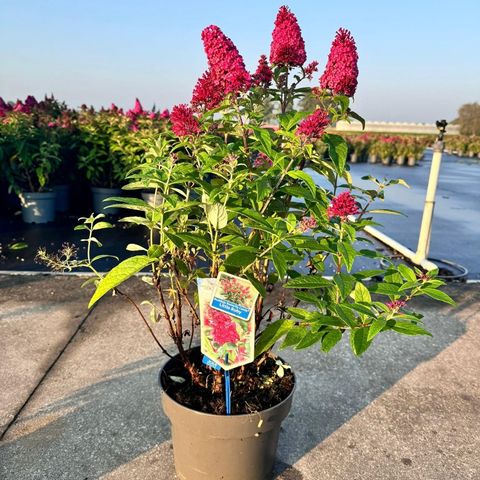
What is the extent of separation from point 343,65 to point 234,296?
934 mm

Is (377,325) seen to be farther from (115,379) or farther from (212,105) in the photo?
(115,379)

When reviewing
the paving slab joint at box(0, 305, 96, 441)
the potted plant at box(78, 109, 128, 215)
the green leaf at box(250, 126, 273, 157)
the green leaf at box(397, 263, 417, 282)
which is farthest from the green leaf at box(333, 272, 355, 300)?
the potted plant at box(78, 109, 128, 215)

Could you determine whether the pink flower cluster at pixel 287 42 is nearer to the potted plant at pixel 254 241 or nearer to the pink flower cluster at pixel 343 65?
the potted plant at pixel 254 241

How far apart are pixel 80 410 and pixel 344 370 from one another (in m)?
1.65

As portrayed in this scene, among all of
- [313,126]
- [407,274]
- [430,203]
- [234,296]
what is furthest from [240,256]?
[430,203]

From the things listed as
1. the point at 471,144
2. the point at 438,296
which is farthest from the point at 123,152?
the point at 471,144

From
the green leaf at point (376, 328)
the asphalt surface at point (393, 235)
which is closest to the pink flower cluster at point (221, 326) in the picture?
the green leaf at point (376, 328)

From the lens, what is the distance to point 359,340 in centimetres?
146

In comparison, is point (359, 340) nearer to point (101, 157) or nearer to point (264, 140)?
point (264, 140)

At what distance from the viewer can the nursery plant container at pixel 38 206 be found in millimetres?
6488

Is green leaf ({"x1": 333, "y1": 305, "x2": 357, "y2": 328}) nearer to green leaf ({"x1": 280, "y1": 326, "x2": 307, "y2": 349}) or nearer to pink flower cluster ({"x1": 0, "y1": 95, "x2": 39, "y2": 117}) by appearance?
green leaf ({"x1": 280, "y1": 326, "x2": 307, "y2": 349})

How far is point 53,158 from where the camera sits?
6457mm

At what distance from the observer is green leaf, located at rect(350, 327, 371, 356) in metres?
1.43

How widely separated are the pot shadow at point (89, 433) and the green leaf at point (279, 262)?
127 cm
